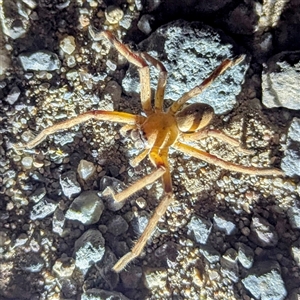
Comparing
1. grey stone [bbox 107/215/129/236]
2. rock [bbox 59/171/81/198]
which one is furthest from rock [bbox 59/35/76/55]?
grey stone [bbox 107/215/129/236]

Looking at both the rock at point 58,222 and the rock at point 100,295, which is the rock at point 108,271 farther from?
the rock at point 58,222

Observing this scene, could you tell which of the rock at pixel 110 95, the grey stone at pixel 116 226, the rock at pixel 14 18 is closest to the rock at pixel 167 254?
the grey stone at pixel 116 226

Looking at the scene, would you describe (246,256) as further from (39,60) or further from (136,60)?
(39,60)

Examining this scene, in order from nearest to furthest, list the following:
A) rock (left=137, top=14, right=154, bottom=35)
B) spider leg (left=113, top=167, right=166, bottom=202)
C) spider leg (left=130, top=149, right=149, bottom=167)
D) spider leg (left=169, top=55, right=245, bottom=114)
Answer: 1. spider leg (left=113, top=167, right=166, bottom=202)
2. spider leg (left=169, top=55, right=245, bottom=114)
3. spider leg (left=130, top=149, right=149, bottom=167)
4. rock (left=137, top=14, right=154, bottom=35)

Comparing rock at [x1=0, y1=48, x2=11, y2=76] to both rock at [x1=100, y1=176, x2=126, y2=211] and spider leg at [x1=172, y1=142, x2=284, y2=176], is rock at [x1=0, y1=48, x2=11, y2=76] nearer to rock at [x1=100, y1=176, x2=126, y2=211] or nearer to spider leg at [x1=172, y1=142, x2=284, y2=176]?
rock at [x1=100, y1=176, x2=126, y2=211]

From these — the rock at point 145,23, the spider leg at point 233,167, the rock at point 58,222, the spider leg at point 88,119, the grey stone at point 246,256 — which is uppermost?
the rock at point 145,23

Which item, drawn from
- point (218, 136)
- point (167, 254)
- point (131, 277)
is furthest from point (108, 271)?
point (218, 136)

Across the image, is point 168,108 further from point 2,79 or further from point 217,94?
point 2,79
